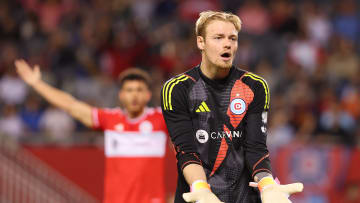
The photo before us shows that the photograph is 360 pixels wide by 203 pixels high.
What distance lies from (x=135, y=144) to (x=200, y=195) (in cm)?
306

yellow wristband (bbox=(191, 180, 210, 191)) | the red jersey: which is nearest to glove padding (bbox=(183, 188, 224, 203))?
yellow wristband (bbox=(191, 180, 210, 191))

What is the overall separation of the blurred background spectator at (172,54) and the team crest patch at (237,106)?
663cm

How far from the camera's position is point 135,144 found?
23.7 feet

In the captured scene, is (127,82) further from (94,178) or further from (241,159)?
(94,178)

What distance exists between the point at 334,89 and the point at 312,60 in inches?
47.7

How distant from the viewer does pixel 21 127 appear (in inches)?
483

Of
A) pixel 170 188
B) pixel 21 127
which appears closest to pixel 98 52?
pixel 21 127

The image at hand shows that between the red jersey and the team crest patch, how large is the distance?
240 cm

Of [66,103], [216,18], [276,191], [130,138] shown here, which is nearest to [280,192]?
[276,191]

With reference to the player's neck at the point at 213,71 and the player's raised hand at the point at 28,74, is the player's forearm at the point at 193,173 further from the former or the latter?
the player's raised hand at the point at 28,74

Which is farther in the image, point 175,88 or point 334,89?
point 334,89

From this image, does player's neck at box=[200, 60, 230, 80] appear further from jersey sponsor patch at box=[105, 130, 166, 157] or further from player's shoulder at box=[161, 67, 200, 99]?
jersey sponsor patch at box=[105, 130, 166, 157]

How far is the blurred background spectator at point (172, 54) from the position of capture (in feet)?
40.0

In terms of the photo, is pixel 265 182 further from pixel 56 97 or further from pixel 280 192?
pixel 56 97
